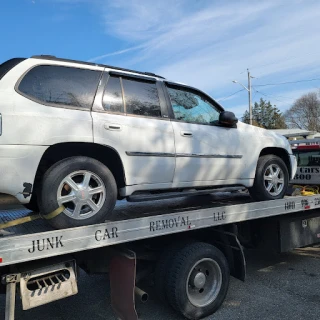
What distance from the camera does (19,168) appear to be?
305cm

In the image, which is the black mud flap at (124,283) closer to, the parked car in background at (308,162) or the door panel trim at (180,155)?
the door panel trim at (180,155)

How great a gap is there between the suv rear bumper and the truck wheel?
177cm

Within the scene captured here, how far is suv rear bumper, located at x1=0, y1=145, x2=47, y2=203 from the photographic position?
301 cm

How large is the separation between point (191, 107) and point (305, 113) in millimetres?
62526

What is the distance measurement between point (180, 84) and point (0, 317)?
3487mm

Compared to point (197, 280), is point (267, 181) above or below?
above

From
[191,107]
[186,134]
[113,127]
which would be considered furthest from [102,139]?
[191,107]

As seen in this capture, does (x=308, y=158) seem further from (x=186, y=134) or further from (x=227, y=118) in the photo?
(x=186, y=134)

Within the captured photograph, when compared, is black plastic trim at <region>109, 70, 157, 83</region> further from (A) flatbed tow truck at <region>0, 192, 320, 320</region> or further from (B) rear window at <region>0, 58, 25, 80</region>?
(A) flatbed tow truck at <region>0, 192, 320, 320</region>

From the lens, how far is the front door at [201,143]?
417 cm

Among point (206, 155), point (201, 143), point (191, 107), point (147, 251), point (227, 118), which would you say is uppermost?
point (191, 107)

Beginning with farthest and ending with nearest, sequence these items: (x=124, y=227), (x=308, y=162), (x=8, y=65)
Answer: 1. (x=308, y=162)
2. (x=124, y=227)
3. (x=8, y=65)

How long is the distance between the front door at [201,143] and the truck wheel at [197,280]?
2.65ft

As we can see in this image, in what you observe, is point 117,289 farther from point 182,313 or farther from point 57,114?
point 57,114
